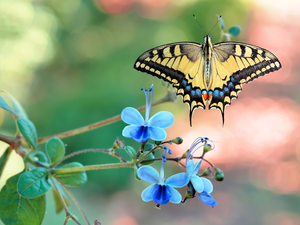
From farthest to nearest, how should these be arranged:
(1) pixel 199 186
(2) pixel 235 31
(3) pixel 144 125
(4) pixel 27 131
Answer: (2) pixel 235 31, (4) pixel 27 131, (3) pixel 144 125, (1) pixel 199 186

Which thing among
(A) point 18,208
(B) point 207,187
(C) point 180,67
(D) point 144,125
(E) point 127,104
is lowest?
(A) point 18,208

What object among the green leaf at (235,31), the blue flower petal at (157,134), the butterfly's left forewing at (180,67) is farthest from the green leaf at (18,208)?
the green leaf at (235,31)

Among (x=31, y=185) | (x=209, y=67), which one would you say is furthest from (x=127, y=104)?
(x=31, y=185)

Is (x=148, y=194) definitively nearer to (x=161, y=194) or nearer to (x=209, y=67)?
(x=161, y=194)

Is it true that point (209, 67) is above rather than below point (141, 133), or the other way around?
above

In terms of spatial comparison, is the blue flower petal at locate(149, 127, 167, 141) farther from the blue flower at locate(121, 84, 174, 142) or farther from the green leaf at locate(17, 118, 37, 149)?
the green leaf at locate(17, 118, 37, 149)

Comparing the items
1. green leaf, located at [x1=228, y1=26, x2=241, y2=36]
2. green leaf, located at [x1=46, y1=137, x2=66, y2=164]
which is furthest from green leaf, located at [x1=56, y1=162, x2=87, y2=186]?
green leaf, located at [x1=228, y1=26, x2=241, y2=36]
